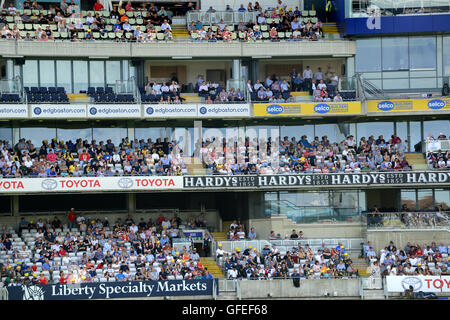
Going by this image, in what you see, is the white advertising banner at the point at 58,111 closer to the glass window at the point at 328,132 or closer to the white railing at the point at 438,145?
the glass window at the point at 328,132

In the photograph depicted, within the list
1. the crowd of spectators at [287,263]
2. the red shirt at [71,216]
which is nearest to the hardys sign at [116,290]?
the crowd of spectators at [287,263]

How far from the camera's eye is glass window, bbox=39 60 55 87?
35.2 metres

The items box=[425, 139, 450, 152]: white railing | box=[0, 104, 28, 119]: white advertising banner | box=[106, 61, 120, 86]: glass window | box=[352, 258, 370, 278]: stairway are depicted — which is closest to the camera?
box=[352, 258, 370, 278]: stairway

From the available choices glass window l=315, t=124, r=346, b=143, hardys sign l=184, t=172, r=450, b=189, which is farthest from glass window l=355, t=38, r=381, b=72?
hardys sign l=184, t=172, r=450, b=189

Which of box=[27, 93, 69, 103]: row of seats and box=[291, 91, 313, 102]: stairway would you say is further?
box=[291, 91, 313, 102]: stairway

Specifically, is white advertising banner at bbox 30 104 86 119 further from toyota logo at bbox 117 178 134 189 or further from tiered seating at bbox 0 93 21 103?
toyota logo at bbox 117 178 134 189

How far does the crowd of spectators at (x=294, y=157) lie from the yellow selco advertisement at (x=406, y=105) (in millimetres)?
1754

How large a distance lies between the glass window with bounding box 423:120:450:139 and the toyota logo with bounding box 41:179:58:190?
18490 mm

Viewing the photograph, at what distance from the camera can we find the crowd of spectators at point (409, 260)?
28.2 metres

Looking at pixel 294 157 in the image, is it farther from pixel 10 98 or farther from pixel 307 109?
pixel 10 98

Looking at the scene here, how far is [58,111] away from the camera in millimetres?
32906

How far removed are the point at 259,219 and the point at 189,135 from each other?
550 cm

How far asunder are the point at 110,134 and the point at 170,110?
3.62 meters

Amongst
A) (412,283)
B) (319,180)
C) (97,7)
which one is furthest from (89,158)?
(412,283)
